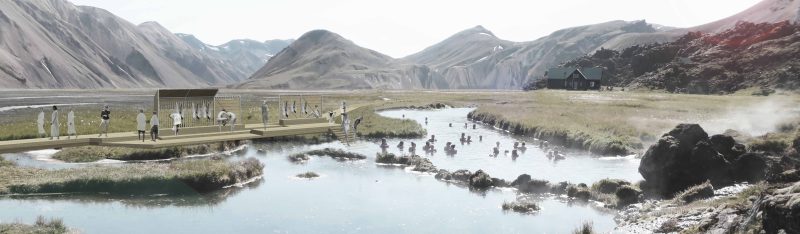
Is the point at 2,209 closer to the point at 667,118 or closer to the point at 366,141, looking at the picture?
the point at 366,141


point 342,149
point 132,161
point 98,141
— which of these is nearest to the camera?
point 98,141

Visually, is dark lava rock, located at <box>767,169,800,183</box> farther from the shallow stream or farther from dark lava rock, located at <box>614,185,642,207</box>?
dark lava rock, located at <box>614,185,642,207</box>

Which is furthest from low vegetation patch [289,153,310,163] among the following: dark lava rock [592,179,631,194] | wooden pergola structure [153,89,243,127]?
dark lava rock [592,179,631,194]

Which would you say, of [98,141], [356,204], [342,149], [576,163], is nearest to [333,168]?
[342,149]

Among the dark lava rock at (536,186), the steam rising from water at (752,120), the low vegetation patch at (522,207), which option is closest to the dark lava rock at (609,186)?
the dark lava rock at (536,186)

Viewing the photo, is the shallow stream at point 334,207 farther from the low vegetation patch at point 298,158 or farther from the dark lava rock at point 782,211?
the dark lava rock at point 782,211

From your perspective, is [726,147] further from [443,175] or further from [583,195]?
[443,175]

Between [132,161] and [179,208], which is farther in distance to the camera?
[132,161]
